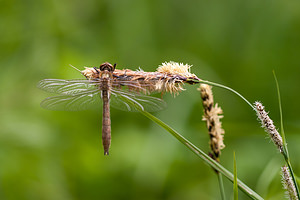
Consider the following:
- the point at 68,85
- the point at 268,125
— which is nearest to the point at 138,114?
the point at 68,85

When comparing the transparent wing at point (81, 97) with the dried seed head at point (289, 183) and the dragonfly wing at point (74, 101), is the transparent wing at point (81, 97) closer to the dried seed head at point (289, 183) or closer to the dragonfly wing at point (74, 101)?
the dragonfly wing at point (74, 101)

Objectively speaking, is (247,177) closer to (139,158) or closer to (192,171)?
(192,171)

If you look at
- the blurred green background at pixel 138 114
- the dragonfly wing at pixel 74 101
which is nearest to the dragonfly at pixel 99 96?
the dragonfly wing at pixel 74 101

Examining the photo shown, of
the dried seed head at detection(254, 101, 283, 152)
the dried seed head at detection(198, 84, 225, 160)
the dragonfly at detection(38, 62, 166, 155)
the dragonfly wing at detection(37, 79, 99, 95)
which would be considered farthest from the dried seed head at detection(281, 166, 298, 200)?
the dragonfly wing at detection(37, 79, 99, 95)

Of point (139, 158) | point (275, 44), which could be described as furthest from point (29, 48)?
point (275, 44)

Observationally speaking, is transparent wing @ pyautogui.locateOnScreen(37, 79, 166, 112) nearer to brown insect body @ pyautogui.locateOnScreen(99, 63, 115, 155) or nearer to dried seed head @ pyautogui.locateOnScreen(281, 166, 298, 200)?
brown insect body @ pyautogui.locateOnScreen(99, 63, 115, 155)
